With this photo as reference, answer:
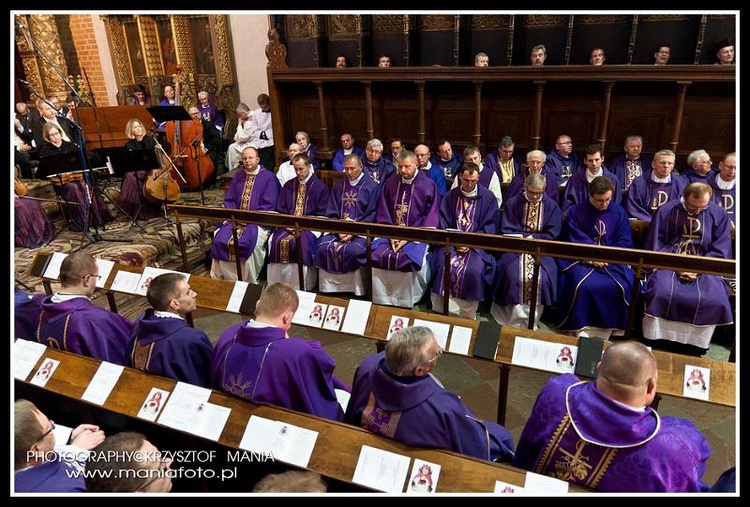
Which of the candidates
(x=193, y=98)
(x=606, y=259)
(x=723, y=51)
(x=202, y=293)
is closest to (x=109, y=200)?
(x=193, y=98)

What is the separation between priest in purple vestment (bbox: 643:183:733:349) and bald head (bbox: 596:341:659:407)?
2.89 m

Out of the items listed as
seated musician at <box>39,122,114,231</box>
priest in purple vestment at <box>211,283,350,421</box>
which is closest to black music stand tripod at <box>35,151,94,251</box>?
seated musician at <box>39,122,114,231</box>

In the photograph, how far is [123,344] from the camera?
3.42 meters

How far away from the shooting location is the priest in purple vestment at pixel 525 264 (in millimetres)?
5004

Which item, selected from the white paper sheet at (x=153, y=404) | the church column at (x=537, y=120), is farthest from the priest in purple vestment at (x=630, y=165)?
the white paper sheet at (x=153, y=404)

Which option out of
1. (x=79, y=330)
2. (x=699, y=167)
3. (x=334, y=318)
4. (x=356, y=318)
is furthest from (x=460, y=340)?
(x=699, y=167)

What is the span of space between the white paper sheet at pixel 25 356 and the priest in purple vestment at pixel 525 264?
12.7ft

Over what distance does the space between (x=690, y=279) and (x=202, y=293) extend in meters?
4.17

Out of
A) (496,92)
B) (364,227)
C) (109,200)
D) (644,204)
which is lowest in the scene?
(109,200)

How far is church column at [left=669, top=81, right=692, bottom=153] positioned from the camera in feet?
22.8

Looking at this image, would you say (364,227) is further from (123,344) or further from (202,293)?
(123,344)

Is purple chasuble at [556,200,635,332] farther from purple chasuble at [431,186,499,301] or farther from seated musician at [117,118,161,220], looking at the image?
seated musician at [117,118,161,220]

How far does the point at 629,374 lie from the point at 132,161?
6.82 metres

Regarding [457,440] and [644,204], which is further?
[644,204]
